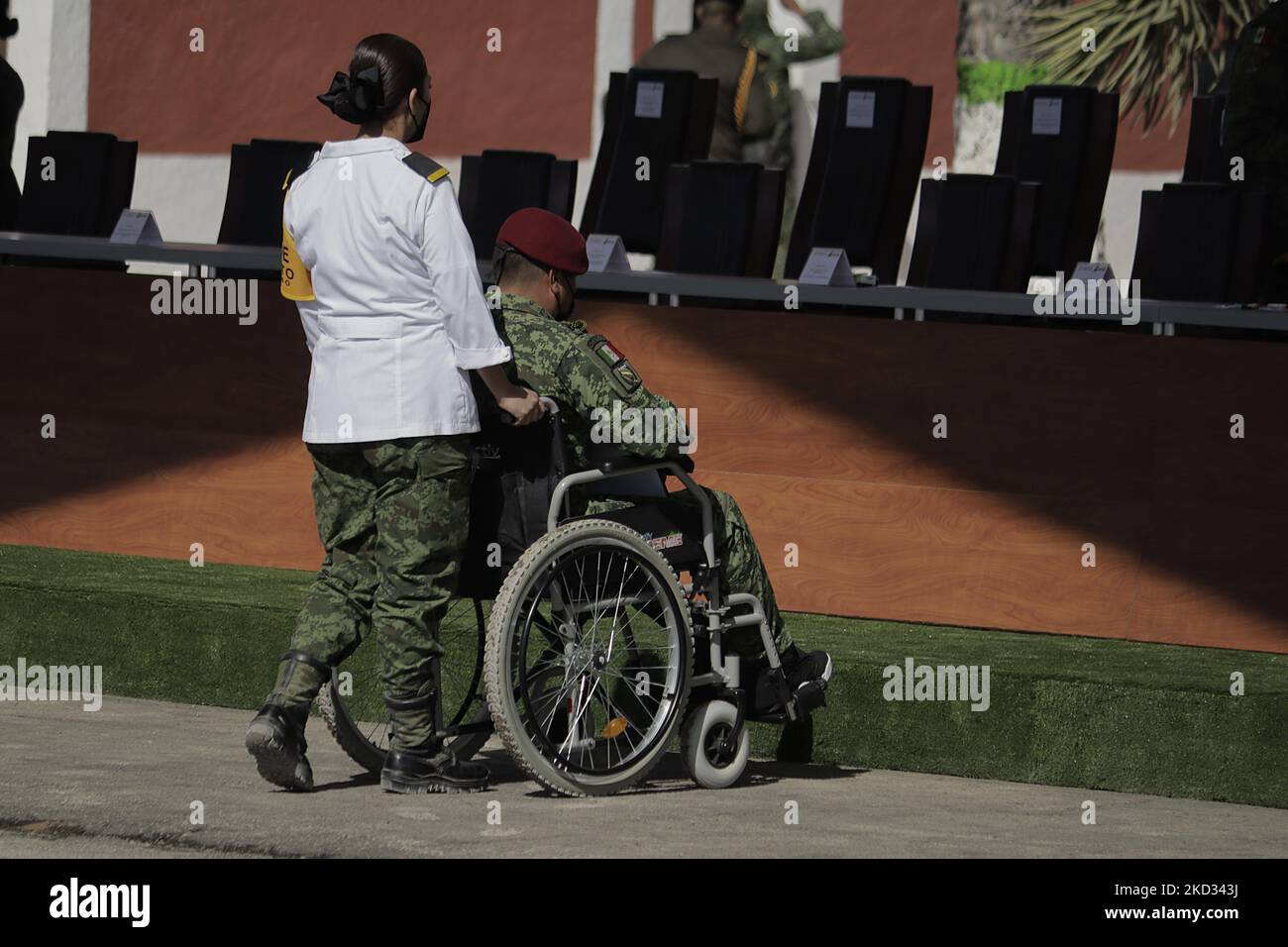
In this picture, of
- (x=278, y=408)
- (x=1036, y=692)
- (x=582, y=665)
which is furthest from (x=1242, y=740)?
(x=278, y=408)

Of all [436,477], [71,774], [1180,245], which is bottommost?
[71,774]

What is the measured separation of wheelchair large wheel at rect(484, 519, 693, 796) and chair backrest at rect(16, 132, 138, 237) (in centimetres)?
353

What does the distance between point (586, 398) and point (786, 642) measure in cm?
71

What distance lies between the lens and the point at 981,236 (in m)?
7.02

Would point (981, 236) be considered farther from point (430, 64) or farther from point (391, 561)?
point (430, 64)

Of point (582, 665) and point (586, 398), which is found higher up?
point (586, 398)

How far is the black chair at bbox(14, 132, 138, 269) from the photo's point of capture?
816cm

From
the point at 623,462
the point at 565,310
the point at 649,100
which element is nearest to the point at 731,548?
the point at 623,462

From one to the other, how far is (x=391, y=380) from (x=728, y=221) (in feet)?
8.87
